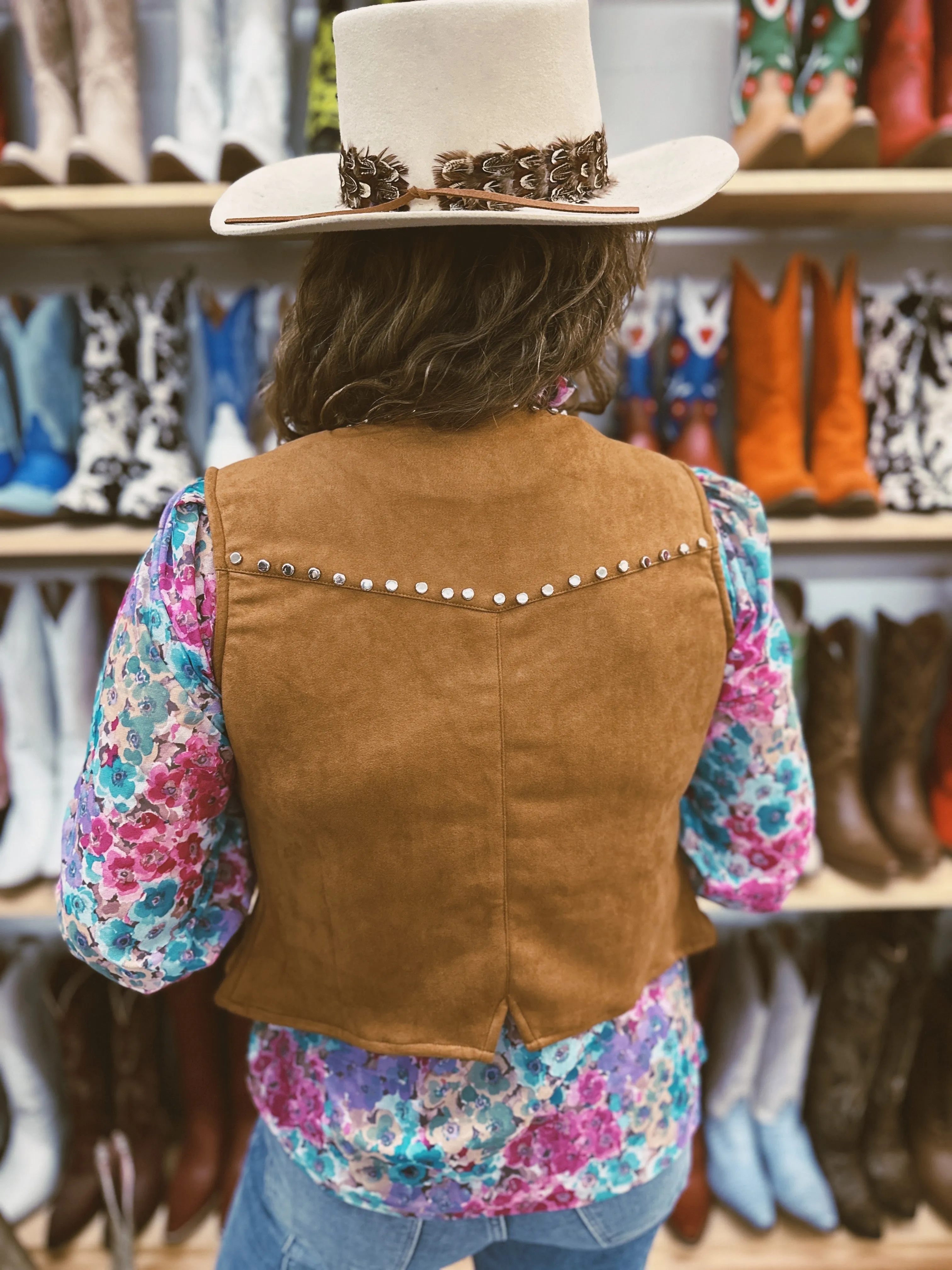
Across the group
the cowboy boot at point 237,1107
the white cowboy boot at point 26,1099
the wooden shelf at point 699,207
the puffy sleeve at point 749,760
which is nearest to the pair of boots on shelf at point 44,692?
the white cowboy boot at point 26,1099

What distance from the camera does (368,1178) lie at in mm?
704

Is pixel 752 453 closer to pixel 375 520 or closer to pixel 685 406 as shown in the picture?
pixel 685 406

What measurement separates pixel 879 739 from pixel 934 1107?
65cm

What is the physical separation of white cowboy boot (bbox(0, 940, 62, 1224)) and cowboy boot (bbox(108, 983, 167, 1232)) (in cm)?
12

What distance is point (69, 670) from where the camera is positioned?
1379 mm

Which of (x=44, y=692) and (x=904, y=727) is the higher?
(x=44, y=692)

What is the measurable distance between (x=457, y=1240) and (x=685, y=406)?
45.9 inches

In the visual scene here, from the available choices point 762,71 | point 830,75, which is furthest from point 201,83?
point 830,75

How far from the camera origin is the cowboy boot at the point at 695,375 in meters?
1.35

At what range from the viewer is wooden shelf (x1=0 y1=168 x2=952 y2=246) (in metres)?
1.16

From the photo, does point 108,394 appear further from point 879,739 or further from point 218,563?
point 879,739

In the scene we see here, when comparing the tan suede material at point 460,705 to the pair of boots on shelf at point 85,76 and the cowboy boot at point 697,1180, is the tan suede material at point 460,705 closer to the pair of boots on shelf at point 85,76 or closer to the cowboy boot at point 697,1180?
the cowboy boot at point 697,1180

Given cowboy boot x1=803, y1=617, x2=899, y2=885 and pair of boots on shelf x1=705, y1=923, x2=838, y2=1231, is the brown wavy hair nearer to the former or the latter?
cowboy boot x1=803, y1=617, x2=899, y2=885

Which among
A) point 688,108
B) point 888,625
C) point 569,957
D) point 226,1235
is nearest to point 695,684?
point 569,957
